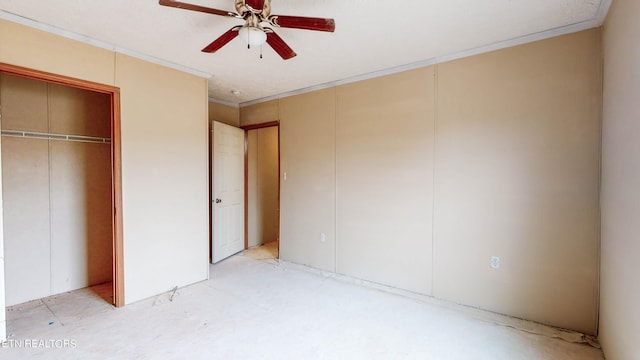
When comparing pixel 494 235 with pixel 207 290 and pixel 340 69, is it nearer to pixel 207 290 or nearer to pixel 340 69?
pixel 340 69

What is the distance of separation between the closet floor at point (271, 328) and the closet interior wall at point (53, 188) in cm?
29

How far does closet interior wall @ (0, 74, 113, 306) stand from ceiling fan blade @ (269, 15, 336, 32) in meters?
2.93

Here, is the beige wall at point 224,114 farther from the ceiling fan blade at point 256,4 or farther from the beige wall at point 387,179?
the ceiling fan blade at point 256,4

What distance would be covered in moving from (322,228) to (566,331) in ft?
8.54

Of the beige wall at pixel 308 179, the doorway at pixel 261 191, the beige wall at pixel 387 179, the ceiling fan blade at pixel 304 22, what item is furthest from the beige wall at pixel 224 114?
the ceiling fan blade at pixel 304 22

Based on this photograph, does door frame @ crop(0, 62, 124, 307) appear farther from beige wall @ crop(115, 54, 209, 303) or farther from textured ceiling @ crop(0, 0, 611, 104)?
textured ceiling @ crop(0, 0, 611, 104)

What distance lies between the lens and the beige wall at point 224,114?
4602 millimetres

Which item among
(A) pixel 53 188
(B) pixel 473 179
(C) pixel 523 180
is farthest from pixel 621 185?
(A) pixel 53 188

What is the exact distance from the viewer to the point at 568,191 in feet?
7.88

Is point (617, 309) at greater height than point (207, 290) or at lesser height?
greater

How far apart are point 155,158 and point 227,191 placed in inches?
58.5

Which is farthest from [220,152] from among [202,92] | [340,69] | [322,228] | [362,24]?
[362,24]

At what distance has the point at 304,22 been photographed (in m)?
1.76

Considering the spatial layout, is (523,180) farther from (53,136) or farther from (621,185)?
(53,136)
